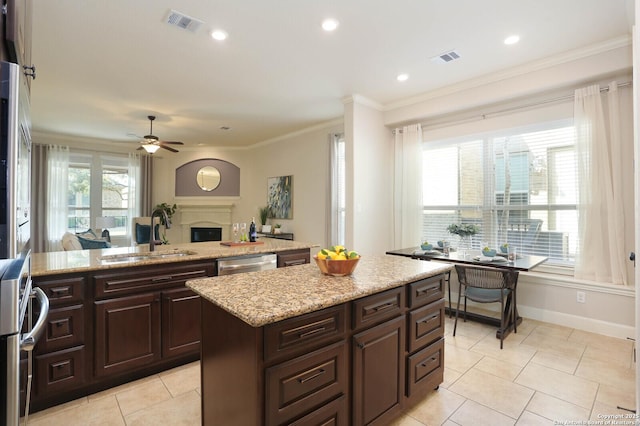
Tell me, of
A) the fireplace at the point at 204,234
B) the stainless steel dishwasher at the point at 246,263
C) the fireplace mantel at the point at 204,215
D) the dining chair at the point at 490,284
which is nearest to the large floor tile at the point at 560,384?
the dining chair at the point at 490,284

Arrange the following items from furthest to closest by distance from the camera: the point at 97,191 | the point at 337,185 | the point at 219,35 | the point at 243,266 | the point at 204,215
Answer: the point at 204,215 < the point at 97,191 < the point at 337,185 < the point at 243,266 < the point at 219,35

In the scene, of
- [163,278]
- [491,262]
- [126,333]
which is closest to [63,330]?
[126,333]

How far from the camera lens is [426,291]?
2078mm

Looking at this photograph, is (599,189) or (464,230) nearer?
(599,189)

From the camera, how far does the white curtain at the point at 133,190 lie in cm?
736

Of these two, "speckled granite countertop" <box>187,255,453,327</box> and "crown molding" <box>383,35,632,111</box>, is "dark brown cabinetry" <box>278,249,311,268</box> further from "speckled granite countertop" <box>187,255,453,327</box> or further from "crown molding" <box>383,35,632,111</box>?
"crown molding" <box>383,35,632,111</box>

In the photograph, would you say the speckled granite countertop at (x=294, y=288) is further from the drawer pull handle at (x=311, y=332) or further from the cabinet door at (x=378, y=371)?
the cabinet door at (x=378, y=371)

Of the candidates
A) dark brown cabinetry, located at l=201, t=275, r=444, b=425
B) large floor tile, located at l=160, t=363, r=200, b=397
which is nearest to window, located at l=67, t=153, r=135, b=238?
large floor tile, located at l=160, t=363, r=200, b=397

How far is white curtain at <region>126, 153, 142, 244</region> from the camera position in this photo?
24.1ft

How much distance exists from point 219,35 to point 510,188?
3781 mm

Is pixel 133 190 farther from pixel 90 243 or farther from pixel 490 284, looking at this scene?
pixel 490 284

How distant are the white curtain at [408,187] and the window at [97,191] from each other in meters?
6.15

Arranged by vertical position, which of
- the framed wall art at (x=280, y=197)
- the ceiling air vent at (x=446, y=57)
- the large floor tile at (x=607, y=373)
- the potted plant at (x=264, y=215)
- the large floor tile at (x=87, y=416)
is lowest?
the large floor tile at (x=87, y=416)

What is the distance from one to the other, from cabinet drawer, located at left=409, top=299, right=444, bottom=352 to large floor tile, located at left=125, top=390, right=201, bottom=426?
1.45 meters
